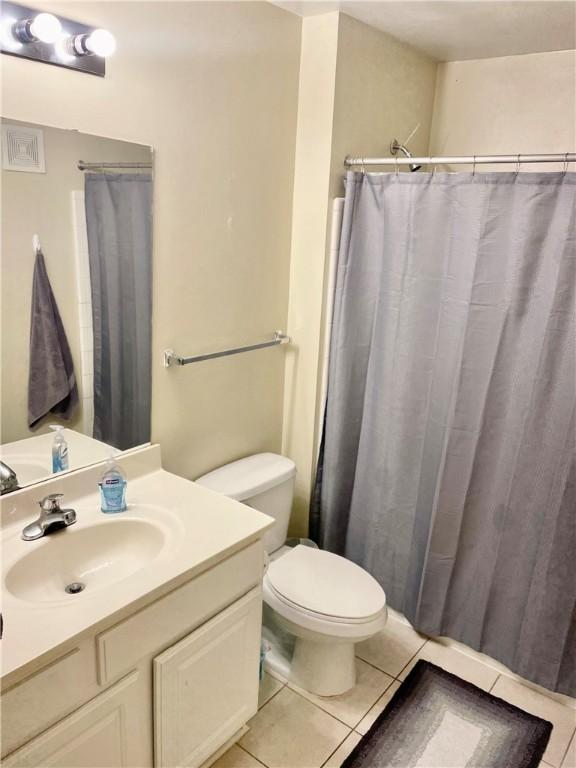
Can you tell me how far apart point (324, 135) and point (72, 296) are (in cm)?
111

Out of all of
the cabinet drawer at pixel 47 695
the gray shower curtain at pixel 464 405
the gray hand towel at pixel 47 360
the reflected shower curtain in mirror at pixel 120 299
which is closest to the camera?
the cabinet drawer at pixel 47 695

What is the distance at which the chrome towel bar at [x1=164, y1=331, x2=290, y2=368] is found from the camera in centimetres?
185

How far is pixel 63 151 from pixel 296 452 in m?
1.47

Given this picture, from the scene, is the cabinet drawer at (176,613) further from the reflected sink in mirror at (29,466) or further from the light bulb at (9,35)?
the light bulb at (9,35)

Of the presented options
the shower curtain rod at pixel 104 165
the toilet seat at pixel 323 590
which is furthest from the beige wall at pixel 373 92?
the toilet seat at pixel 323 590

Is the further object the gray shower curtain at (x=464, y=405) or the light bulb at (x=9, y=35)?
the gray shower curtain at (x=464, y=405)

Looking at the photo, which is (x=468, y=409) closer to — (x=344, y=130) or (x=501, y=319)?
(x=501, y=319)

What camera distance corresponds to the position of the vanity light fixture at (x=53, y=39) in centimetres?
126

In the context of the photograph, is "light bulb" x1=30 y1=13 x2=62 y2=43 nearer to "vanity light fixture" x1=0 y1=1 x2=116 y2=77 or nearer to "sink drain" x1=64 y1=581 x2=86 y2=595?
"vanity light fixture" x1=0 y1=1 x2=116 y2=77

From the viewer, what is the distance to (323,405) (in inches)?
92.7

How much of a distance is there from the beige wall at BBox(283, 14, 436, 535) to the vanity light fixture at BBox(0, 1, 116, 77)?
2.76 feet

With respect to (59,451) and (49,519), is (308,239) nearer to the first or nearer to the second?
(59,451)

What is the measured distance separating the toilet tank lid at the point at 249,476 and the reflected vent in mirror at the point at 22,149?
1.13 m

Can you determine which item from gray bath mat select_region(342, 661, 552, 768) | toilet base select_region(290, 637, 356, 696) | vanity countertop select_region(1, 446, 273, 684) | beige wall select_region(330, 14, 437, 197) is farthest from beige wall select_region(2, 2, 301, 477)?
gray bath mat select_region(342, 661, 552, 768)
